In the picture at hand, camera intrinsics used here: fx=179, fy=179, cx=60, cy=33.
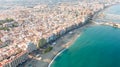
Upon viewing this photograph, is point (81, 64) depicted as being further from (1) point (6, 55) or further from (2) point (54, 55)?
(1) point (6, 55)

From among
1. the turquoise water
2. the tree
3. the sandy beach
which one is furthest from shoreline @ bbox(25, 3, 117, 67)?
the tree

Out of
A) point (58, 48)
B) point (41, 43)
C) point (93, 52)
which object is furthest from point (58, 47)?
point (93, 52)

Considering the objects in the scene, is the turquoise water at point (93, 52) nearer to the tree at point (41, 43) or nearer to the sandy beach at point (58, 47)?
the sandy beach at point (58, 47)

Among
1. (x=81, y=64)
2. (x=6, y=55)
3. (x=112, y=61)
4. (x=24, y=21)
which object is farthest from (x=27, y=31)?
(x=112, y=61)

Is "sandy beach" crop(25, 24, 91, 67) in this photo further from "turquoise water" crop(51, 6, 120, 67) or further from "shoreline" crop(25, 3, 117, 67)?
"turquoise water" crop(51, 6, 120, 67)

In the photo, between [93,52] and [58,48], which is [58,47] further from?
[93,52]
